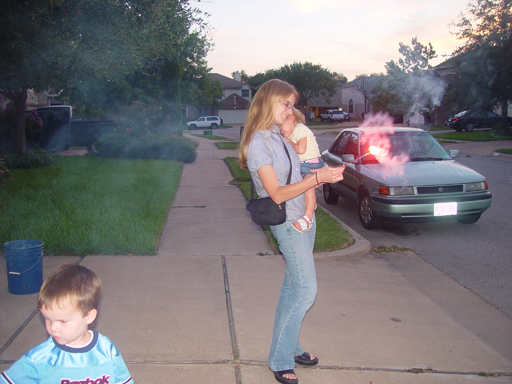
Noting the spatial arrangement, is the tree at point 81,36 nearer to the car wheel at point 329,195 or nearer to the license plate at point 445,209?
the car wheel at point 329,195

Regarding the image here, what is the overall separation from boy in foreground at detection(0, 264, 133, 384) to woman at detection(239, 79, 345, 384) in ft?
3.94

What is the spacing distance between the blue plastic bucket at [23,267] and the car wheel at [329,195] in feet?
21.0

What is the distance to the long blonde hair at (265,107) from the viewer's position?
295 cm

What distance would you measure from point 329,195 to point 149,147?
8.71 m

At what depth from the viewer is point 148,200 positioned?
8898mm

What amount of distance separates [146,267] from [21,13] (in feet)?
16.7

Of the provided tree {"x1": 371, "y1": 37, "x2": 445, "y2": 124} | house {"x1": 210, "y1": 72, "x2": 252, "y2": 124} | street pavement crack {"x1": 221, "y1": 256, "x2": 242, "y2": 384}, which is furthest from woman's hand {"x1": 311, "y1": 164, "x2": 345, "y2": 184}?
house {"x1": 210, "y1": 72, "x2": 252, "y2": 124}

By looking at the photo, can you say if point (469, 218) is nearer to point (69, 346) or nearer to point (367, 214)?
point (367, 214)

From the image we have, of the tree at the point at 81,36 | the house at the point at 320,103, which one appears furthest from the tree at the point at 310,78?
the tree at the point at 81,36

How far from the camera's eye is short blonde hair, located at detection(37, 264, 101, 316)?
199cm

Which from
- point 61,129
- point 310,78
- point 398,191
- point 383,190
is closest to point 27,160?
point 61,129

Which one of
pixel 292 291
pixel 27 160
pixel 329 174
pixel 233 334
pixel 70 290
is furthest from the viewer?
pixel 27 160

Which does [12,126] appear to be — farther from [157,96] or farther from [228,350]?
[228,350]

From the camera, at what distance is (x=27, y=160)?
45.9ft
